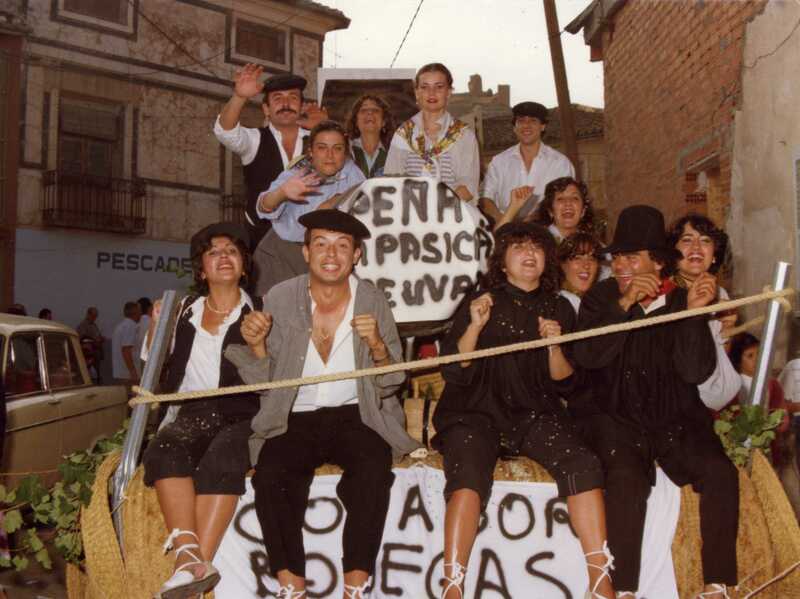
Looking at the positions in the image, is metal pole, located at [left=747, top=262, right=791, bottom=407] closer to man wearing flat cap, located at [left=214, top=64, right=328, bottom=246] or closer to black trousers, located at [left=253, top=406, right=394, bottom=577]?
black trousers, located at [left=253, top=406, right=394, bottom=577]

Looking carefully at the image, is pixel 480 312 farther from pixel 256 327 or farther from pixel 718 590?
pixel 718 590

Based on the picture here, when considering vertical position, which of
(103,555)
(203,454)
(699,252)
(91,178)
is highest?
(91,178)

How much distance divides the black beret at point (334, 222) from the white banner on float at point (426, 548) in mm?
1164

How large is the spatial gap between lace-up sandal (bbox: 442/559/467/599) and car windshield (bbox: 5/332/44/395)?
17.2ft

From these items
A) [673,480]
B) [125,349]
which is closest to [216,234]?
[673,480]

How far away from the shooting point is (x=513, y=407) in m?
4.33

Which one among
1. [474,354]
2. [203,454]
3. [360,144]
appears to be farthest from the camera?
[360,144]

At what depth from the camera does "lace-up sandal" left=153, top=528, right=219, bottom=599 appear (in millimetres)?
3695

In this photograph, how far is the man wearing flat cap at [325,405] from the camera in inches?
154

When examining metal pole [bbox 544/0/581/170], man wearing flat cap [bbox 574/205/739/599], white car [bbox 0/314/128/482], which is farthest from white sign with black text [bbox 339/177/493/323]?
metal pole [bbox 544/0/581/170]

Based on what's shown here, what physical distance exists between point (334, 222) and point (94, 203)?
19.0 meters

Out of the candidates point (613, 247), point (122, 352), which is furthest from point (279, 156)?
point (122, 352)

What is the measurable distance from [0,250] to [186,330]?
1735cm

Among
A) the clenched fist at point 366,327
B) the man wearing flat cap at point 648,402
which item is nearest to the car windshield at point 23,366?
the clenched fist at point 366,327
